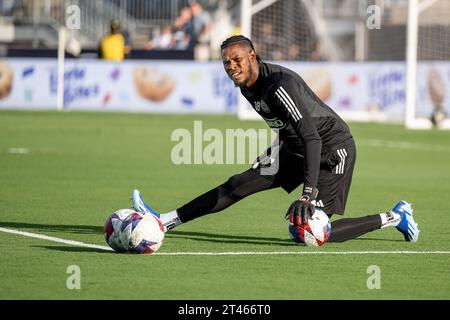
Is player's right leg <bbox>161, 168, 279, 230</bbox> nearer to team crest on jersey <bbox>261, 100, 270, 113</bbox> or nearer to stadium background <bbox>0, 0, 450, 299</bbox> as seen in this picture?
stadium background <bbox>0, 0, 450, 299</bbox>

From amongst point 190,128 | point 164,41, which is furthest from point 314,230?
point 164,41

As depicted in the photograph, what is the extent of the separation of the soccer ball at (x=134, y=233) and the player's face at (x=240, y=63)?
1.43m

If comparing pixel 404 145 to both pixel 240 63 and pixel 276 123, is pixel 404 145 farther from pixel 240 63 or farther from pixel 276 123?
pixel 240 63

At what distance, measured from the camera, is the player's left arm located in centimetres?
933

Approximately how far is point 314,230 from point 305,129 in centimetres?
106

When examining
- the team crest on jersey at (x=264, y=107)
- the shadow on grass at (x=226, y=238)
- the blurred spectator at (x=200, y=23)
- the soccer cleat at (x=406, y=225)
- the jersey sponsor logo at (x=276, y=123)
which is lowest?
the shadow on grass at (x=226, y=238)

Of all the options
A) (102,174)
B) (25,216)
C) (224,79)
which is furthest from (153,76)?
(25,216)

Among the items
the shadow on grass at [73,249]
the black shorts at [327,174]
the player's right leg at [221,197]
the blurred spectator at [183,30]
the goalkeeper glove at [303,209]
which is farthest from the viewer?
the blurred spectator at [183,30]

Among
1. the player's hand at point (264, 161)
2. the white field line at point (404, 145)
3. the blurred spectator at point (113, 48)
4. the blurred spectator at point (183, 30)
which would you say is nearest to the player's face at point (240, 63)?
the player's hand at point (264, 161)

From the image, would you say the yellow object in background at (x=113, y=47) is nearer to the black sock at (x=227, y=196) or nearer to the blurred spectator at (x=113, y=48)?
the blurred spectator at (x=113, y=48)

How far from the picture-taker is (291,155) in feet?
33.3

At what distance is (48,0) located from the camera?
39.2 m

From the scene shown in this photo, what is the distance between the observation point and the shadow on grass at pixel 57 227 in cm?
1094
